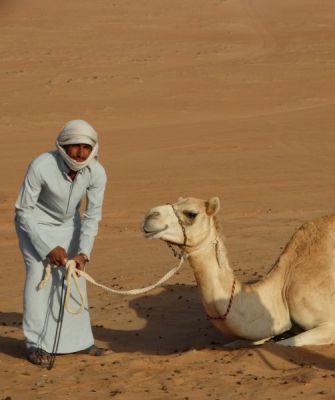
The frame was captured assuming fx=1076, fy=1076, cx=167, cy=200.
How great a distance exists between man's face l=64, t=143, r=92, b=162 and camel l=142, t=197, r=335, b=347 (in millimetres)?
621

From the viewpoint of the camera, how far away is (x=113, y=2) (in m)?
42.3

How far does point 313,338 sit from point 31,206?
2215 millimetres

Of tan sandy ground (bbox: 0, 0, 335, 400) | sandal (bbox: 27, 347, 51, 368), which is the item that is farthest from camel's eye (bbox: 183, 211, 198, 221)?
sandal (bbox: 27, 347, 51, 368)

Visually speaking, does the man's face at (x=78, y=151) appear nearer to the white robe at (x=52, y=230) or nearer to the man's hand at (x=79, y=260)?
the white robe at (x=52, y=230)

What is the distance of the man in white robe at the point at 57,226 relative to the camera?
7469 millimetres

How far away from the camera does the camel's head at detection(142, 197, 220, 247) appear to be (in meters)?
7.28

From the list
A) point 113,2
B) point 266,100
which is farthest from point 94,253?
point 113,2

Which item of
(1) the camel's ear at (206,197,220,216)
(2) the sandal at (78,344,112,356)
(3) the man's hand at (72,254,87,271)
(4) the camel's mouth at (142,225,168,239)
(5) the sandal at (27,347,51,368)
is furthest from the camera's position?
(2) the sandal at (78,344,112,356)

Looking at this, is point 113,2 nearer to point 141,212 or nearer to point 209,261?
point 141,212

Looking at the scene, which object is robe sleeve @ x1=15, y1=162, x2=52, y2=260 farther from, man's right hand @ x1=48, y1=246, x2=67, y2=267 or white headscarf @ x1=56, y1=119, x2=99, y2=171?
white headscarf @ x1=56, y1=119, x2=99, y2=171

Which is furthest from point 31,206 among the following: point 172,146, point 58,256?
point 172,146

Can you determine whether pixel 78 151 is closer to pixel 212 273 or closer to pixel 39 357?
pixel 212 273

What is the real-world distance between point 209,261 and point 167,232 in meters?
0.42

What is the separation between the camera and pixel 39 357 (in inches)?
307
